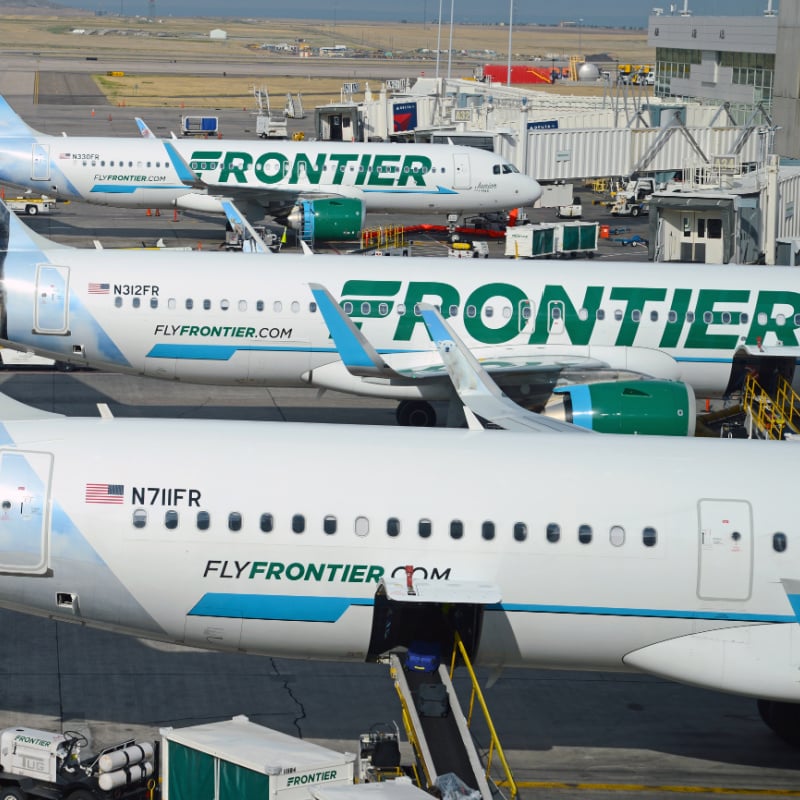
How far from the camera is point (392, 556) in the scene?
1792 centimetres

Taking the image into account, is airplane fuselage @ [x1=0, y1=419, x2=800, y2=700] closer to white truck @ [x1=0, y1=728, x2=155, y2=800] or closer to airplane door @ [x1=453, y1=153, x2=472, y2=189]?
white truck @ [x1=0, y1=728, x2=155, y2=800]

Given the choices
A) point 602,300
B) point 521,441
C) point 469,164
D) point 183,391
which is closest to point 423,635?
point 521,441

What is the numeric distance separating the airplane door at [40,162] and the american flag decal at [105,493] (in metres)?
49.0

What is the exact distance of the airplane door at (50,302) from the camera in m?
33.5

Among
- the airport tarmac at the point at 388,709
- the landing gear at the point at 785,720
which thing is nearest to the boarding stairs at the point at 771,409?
the airport tarmac at the point at 388,709

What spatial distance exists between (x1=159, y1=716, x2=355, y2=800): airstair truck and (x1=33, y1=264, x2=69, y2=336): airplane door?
18.5m

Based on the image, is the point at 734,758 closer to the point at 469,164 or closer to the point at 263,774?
the point at 263,774

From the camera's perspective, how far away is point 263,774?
15352 mm

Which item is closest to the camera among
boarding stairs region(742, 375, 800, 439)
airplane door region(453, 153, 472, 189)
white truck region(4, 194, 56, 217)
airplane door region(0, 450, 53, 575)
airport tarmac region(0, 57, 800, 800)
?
airplane door region(0, 450, 53, 575)

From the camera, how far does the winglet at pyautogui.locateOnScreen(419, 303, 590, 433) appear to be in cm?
2394

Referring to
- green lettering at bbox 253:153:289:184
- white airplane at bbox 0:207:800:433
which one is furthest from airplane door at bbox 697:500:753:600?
green lettering at bbox 253:153:289:184

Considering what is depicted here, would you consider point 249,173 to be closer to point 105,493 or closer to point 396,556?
point 105,493

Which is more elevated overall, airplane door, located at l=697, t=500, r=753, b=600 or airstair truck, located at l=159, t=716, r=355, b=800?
airplane door, located at l=697, t=500, r=753, b=600

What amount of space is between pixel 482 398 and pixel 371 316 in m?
9.82
